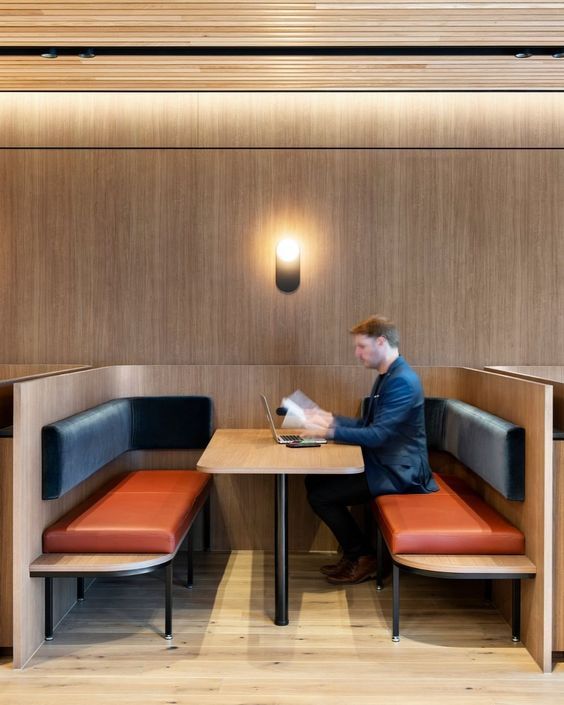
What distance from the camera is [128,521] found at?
3172mm

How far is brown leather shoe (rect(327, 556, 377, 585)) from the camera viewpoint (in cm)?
389

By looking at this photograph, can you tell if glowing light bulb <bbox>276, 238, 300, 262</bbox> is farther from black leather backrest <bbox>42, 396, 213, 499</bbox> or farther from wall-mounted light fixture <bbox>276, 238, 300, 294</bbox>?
black leather backrest <bbox>42, 396, 213, 499</bbox>

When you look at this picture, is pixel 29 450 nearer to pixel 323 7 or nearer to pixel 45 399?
pixel 45 399

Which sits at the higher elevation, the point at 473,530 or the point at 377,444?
the point at 377,444

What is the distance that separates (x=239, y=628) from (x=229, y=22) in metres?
3.07

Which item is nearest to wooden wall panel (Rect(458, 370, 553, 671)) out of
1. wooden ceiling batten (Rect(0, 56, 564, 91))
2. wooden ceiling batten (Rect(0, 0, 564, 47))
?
wooden ceiling batten (Rect(0, 0, 564, 47))

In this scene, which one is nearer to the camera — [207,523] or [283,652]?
[283,652]

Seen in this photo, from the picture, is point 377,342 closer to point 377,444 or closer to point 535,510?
point 377,444

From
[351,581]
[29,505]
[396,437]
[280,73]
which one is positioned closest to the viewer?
[29,505]

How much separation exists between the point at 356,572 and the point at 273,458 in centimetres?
110

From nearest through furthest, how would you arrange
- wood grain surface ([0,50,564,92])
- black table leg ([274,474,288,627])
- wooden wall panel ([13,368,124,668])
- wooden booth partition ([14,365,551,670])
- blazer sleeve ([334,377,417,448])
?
wooden wall panel ([13,368,124,668]) < wooden booth partition ([14,365,551,670]) < black table leg ([274,474,288,627]) < blazer sleeve ([334,377,417,448]) < wood grain surface ([0,50,564,92])

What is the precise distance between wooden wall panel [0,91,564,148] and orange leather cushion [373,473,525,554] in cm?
263

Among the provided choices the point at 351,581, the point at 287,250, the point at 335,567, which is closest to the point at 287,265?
the point at 287,250

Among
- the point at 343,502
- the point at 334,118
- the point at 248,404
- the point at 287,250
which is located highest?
the point at 334,118
